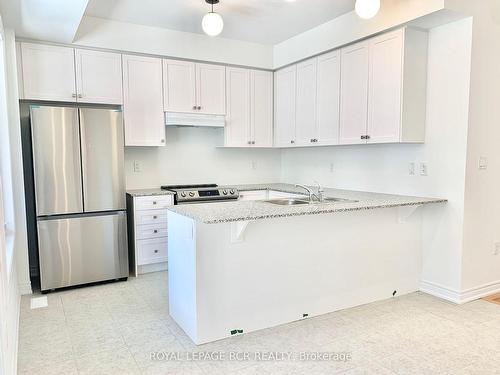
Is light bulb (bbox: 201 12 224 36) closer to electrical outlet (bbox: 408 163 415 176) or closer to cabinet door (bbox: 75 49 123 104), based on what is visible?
cabinet door (bbox: 75 49 123 104)

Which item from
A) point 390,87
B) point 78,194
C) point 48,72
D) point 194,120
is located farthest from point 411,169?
point 48,72

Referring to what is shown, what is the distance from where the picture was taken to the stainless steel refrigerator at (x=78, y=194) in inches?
134

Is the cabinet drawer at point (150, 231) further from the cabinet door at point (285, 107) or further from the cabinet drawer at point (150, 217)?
the cabinet door at point (285, 107)

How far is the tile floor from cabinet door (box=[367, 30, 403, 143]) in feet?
4.87

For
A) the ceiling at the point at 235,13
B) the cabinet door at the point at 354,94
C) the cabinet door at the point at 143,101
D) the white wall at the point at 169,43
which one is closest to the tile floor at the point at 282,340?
the cabinet door at the point at 354,94

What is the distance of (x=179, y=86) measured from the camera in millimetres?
4289

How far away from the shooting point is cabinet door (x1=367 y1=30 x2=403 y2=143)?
3281 millimetres

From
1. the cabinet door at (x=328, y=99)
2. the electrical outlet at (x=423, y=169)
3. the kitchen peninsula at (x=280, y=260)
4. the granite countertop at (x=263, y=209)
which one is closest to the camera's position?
the granite countertop at (x=263, y=209)

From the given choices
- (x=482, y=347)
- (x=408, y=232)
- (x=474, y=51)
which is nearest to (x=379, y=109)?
(x=474, y=51)

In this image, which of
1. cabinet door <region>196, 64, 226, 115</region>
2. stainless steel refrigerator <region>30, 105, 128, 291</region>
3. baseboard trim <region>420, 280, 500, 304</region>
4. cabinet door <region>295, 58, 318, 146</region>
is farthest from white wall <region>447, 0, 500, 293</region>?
stainless steel refrigerator <region>30, 105, 128, 291</region>

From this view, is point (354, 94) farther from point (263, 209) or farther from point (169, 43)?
point (169, 43)

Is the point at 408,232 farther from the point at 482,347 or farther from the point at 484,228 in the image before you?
the point at 482,347

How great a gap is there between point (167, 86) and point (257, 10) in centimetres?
128

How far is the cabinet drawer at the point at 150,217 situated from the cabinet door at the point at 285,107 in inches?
68.6
